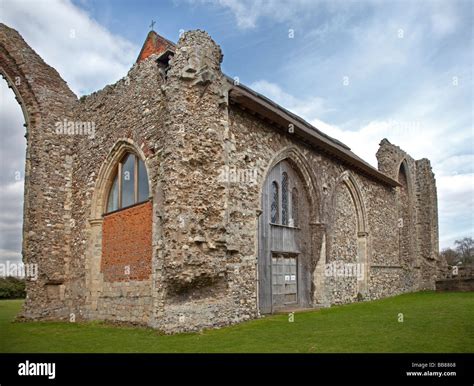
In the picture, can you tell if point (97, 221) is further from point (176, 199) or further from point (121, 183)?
point (176, 199)

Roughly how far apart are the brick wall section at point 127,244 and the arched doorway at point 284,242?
3424mm

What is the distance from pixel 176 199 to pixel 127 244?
10.3ft

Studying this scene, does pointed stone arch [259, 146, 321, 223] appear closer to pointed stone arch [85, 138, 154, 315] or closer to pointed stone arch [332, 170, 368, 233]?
pointed stone arch [332, 170, 368, 233]

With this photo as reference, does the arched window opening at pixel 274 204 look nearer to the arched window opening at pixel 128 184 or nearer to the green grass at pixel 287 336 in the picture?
the green grass at pixel 287 336

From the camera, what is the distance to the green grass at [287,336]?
8094 millimetres

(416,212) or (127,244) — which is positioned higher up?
(416,212)

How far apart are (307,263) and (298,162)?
3611mm

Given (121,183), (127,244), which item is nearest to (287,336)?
(127,244)

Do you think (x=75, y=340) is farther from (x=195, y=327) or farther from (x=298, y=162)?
(x=298, y=162)

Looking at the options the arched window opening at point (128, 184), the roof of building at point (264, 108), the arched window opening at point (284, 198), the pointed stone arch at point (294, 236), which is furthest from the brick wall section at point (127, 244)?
the arched window opening at point (284, 198)

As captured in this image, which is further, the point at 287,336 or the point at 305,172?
the point at 305,172

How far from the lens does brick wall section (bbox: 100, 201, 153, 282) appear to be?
11.8 meters

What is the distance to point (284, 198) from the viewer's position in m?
15.0

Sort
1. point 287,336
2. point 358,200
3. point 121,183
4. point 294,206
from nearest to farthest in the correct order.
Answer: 1. point 287,336
2. point 121,183
3. point 294,206
4. point 358,200
